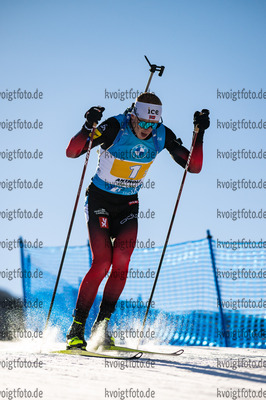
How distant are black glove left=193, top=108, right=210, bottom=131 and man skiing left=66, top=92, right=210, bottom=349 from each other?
366mm

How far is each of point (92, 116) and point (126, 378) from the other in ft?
8.47

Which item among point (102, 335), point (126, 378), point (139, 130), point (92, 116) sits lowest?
point (102, 335)

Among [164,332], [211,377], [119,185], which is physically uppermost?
[119,185]

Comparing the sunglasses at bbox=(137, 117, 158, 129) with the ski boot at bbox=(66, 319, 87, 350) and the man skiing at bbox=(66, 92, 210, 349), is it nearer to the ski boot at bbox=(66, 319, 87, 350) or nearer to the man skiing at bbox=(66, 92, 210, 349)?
the man skiing at bbox=(66, 92, 210, 349)

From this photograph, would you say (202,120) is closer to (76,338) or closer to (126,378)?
(76,338)

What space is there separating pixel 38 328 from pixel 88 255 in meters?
3.14

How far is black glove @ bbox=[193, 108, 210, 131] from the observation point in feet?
17.5

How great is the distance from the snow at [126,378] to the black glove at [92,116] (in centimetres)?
202

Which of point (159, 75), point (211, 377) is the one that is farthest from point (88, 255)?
point (211, 377)

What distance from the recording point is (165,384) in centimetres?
286

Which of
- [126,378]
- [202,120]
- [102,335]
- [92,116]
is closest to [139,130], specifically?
[92,116]

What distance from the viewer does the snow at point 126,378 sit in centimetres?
255

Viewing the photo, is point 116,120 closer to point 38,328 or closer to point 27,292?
point 38,328

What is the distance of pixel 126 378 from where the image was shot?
3.04m
